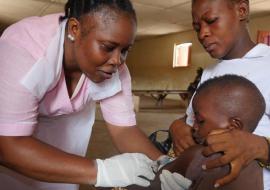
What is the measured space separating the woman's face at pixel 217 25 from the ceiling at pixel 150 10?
5.28 metres

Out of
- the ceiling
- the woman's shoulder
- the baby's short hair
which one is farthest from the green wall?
the woman's shoulder

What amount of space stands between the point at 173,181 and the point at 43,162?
1.29ft

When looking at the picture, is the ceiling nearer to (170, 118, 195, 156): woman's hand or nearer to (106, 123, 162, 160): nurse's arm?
Answer: (106, 123, 162, 160): nurse's arm

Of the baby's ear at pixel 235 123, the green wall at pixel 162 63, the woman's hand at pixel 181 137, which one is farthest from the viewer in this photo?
the green wall at pixel 162 63

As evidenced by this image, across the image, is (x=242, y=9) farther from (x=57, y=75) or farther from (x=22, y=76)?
(x=22, y=76)

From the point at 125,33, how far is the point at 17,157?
50 centimetres

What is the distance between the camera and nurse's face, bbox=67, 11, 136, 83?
41.1 inches

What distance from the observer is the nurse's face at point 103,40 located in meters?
1.04

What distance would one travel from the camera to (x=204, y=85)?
→ 3.60 feet

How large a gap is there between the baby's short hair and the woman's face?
0.85ft

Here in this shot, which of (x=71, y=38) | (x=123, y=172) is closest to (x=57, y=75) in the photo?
(x=71, y=38)

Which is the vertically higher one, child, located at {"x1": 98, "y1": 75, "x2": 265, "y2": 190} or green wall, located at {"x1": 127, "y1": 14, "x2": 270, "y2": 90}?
child, located at {"x1": 98, "y1": 75, "x2": 265, "y2": 190}

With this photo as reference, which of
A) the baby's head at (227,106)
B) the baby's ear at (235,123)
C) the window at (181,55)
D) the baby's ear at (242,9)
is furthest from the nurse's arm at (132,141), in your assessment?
the window at (181,55)

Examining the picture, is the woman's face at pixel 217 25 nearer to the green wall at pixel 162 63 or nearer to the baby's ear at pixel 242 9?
the baby's ear at pixel 242 9
